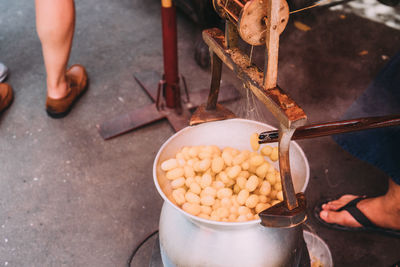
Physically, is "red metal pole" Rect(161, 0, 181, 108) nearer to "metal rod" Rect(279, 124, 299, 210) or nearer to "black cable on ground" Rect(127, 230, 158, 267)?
"black cable on ground" Rect(127, 230, 158, 267)

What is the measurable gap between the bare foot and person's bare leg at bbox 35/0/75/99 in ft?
5.04

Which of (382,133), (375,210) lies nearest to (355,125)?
(382,133)

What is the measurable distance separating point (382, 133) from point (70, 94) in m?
1.66

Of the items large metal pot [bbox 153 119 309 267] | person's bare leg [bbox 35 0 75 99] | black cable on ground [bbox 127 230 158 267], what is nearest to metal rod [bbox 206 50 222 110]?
large metal pot [bbox 153 119 309 267]

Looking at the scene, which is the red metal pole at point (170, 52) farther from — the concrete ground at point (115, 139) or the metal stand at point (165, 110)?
the concrete ground at point (115, 139)

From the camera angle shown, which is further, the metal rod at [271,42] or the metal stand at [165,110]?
the metal stand at [165,110]

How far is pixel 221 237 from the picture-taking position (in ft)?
3.06

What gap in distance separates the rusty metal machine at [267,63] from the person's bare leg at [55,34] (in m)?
1.22

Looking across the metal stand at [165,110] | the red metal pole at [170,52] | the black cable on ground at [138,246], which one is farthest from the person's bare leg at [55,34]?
the black cable on ground at [138,246]

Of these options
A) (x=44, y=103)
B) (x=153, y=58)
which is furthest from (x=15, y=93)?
(x=153, y=58)

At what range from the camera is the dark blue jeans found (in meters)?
1.40

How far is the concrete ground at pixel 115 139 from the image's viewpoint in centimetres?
158

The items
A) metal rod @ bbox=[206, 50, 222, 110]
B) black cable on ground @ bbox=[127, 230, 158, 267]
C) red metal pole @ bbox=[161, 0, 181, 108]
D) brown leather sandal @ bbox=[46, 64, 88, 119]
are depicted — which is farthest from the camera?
brown leather sandal @ bbox=[46, 64, 88, 119]

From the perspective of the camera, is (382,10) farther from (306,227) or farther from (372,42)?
(306,227)
